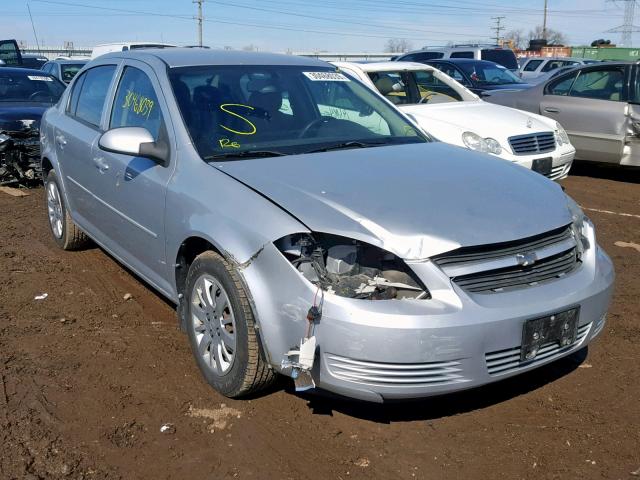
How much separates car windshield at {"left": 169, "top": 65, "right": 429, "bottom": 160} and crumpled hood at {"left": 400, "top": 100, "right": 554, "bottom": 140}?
3219 mm

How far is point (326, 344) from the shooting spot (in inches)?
111

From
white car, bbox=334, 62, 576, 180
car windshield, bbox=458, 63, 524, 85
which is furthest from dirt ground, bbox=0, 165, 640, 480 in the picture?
car windshield, bbox=458, 63, 524, 85

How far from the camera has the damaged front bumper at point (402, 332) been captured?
275 centimetres

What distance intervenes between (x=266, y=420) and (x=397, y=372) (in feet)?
2.70

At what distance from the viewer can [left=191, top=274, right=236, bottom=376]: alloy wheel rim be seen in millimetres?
3299

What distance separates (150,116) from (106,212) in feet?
2.79

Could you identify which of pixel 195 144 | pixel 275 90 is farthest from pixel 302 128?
→ pixel 195 144

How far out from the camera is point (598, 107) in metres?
8.93

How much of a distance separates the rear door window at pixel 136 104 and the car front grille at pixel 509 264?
1.99m

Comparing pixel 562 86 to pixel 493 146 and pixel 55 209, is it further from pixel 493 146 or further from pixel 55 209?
pixel 55 209

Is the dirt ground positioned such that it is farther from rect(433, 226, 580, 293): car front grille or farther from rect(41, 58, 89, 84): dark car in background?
rect(41, 58, 89, 84): dark car in background

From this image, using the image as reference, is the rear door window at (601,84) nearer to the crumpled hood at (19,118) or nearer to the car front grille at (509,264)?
the car front grille at (509,264)

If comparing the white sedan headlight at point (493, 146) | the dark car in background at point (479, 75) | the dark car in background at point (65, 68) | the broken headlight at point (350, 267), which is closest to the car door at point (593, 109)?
the white sedan headlight at point (493, 146)

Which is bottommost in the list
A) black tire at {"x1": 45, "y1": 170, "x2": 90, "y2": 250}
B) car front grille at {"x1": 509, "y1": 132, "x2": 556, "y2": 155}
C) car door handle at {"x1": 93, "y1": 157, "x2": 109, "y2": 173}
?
black tire at {"x1": 45, "y1": 170, "x2": 90, "y2": 250}
